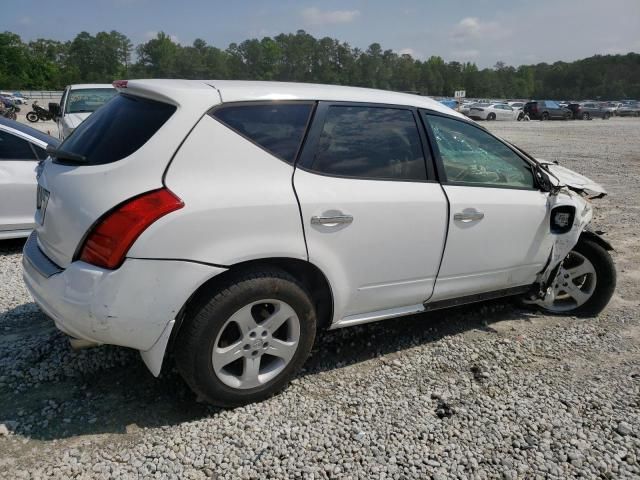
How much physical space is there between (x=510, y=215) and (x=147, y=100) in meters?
2.45

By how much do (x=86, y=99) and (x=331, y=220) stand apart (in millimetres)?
9435

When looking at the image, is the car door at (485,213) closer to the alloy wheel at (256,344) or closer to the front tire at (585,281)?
the front tire at (585,281)

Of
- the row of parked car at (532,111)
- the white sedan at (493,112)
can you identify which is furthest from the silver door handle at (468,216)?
the white sedan at (493,112)

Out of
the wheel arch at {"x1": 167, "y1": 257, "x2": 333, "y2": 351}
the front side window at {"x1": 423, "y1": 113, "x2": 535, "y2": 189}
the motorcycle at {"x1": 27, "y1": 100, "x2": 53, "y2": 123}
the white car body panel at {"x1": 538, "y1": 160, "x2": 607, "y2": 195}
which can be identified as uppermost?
the front side window at {"x1": 423, "y1": 113, "x2": 535, "y2": 189}

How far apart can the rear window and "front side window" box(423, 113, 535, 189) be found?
1733mm

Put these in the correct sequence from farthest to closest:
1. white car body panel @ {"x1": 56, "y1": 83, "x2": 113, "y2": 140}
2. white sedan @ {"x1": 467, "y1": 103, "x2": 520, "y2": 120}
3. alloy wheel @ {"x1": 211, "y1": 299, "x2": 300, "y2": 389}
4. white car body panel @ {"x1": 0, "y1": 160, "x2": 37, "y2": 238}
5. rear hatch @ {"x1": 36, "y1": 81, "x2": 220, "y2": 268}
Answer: white sedan @ {"x1": 467, "y1": 103, "x2": 520, "y2": 120}, white car body panel @ {"x1": 56, "y1": 83, "x2": 113, "y2": 140}, white car body panel @ {"x1": 0, "y1": 160, "x2": 37, "y2": 238}, alloy wheel @ {"x1": 211, "y1": 299, "x2": 300, "y2": 389}, rear hatch @ {"x1": 36, "y1": 81, "x2": 220, "y2": 268}

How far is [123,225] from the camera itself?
2.33m

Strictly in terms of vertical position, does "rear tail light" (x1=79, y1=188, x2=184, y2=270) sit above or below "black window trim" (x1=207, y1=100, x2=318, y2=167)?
below

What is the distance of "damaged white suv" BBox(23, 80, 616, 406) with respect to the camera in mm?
2383

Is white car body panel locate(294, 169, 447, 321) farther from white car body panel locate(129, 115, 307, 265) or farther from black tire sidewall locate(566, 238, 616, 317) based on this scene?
black tire sidewall locate(566, 238, 616, 317)

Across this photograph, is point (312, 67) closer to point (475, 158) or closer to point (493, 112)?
point (493, 112)

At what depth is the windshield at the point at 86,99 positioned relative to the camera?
1003cm

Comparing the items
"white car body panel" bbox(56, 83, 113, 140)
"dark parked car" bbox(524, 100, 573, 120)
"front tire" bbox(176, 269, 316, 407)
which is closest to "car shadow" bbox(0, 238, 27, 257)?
"white car body panel" bbox(56, 83, 113, 140)

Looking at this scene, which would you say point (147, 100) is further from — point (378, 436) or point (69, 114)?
point (69, 114)
